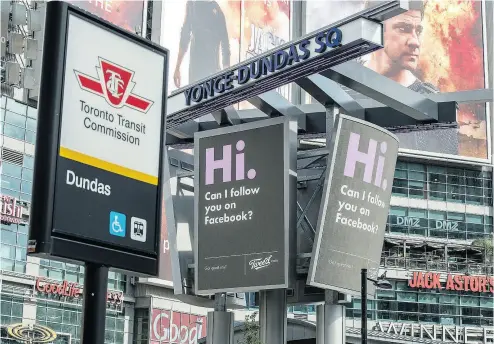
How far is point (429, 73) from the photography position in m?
87.5

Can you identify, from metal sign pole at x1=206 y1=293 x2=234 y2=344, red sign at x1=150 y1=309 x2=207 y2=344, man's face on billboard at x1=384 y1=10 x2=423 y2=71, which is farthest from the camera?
man's face on billboard at x1=384 y1=10 x2=423 y2=71

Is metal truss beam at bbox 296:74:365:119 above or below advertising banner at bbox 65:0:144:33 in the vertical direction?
below

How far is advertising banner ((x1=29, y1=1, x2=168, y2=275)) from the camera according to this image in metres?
8.28

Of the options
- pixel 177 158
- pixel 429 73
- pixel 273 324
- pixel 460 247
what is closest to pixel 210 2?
pixel 429 73

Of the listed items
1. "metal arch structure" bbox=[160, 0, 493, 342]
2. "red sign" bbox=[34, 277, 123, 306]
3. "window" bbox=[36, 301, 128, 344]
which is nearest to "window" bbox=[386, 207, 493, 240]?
"red sign" bbox=[34, 277, 123, 306]

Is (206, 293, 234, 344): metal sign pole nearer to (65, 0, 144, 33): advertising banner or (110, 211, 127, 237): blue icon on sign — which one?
(110, 211, 127, 237): blue icon on sign

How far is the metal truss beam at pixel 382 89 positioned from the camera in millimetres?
27891

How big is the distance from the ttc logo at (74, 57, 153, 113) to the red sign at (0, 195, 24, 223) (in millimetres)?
54007

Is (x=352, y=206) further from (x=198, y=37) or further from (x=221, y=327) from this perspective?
(x=198, y=37)

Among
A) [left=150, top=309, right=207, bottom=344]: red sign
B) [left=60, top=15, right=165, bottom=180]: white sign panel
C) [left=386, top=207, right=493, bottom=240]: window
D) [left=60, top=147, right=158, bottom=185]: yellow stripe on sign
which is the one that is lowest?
[left=60, top=147, right=158, bottom=185]: yellow stripe on sign

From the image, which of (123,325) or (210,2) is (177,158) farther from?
(210,2)

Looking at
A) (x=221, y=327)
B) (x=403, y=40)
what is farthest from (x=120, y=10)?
(x=221, y=327)

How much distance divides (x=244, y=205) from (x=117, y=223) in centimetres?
2176

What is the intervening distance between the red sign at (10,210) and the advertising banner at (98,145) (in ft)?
177
